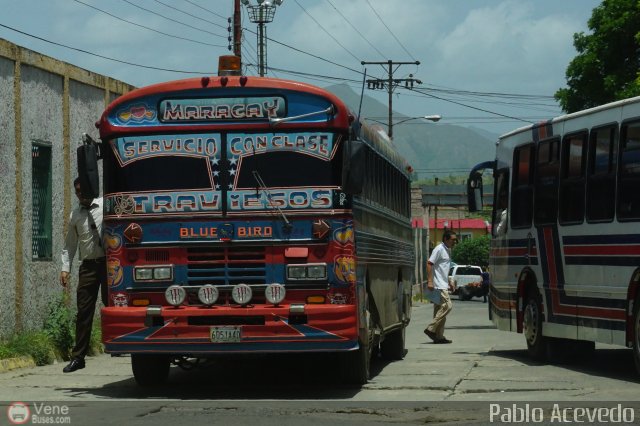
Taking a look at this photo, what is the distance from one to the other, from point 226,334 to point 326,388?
1.58 m

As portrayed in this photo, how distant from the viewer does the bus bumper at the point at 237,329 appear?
12.4 m

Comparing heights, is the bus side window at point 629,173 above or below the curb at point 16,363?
above

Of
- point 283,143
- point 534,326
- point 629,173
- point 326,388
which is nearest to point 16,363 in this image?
point 326,388

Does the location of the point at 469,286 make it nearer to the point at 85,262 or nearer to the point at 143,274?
the point at 85,262

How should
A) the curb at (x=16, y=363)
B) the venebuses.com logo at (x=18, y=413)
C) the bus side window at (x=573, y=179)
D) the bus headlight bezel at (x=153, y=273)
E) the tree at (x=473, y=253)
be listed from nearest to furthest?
the venebuses.com logo at (x=18, y=413) < the bus headlight bezel at (x=153, y=273) < the bus side window at (x=573, y=179) < the curb at (x=16, y=363) < the tree at (x=473, y=253)

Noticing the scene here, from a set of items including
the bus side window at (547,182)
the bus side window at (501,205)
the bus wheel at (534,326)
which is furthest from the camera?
the bus side window at (501,205)

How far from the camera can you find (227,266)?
494 inches

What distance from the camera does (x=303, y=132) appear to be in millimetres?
12711

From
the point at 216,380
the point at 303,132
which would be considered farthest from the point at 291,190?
the point at 216,380

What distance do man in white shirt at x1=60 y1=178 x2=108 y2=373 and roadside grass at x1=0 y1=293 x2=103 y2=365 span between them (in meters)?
1.61

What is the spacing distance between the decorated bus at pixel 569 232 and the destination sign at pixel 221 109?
3.85m

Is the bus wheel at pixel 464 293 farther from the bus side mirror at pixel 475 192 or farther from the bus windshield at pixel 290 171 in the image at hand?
the bus windshield at pixel 290 171

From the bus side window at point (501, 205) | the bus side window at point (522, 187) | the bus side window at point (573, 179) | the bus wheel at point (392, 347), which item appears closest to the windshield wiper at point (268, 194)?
the bus side window at point (573, 179)

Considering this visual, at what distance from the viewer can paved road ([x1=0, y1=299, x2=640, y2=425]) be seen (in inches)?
437
